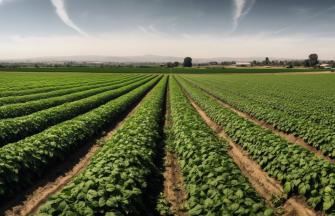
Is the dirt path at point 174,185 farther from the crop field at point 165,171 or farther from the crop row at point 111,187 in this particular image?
the crop row at point 111,187

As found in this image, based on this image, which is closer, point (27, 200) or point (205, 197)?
point (205, 197)

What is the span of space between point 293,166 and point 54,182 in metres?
7.87

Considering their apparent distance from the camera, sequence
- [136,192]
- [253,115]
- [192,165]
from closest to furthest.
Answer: [136,192]
[192,165]
[253,115]

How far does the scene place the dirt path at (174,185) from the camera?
319 inches

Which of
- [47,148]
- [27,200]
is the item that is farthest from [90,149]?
[27,200]

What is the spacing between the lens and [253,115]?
71.1ft

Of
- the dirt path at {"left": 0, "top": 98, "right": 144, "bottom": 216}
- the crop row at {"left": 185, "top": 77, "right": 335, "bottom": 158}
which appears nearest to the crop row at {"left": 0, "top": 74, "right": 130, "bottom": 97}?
the dirt path at {"left": 0, "top": 98, "right": 144, "bottom": 216}

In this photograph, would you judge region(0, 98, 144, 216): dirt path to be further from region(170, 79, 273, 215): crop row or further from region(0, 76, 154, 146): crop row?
region(170, 79, 273, 215): crop row

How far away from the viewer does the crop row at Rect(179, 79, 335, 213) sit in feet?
25.4

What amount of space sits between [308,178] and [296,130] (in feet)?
25.8

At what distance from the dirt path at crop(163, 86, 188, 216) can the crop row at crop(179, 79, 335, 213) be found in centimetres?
307

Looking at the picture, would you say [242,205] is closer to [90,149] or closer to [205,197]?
[205,197]

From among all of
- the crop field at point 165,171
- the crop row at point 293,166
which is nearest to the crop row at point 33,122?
the crop field at point 165,171

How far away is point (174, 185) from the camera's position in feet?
31.2
